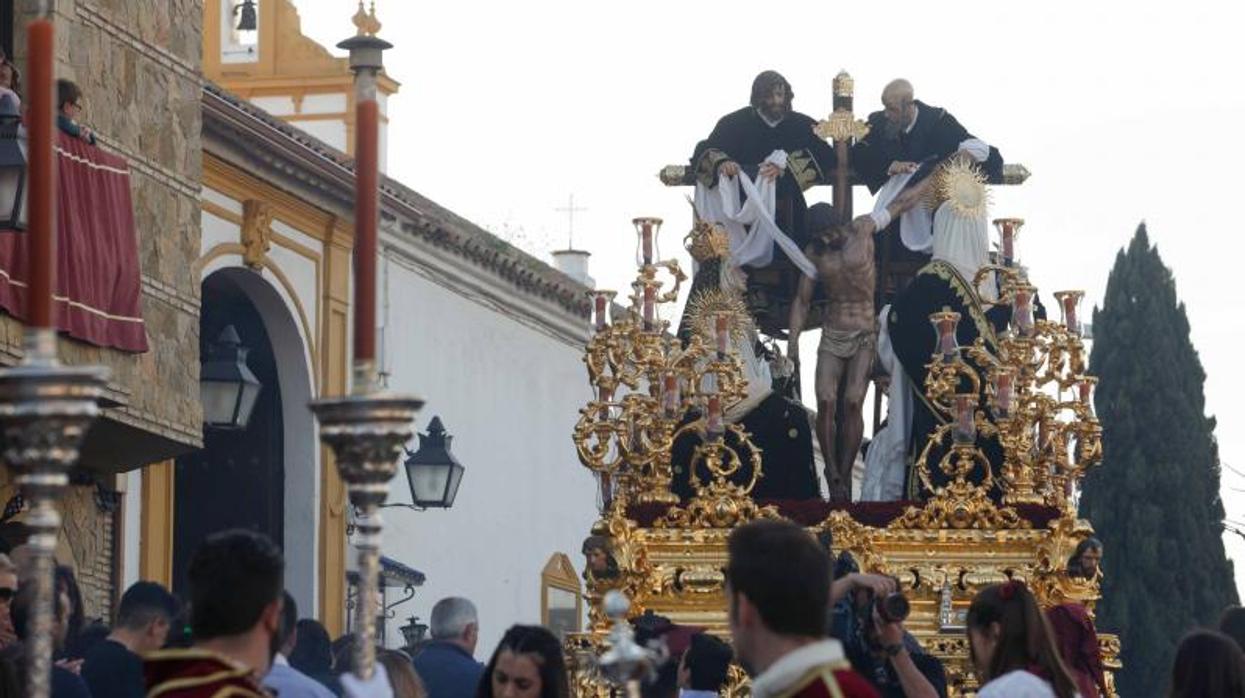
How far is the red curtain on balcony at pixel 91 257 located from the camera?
1448 centimetres

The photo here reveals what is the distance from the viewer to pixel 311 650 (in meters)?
10.7

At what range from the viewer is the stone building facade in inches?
597

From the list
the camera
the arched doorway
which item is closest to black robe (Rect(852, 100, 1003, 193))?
the arched doorway

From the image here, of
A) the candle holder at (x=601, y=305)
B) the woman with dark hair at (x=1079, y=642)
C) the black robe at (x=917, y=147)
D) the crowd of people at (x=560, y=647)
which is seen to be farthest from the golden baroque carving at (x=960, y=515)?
the woman with dark hair at (x=1079, y=642)

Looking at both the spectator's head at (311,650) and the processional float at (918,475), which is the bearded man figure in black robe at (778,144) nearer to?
the processional float at (918,475)

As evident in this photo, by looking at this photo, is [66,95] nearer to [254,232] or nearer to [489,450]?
[254,232]

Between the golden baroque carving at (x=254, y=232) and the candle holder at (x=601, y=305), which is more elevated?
the golden baroque carving at (x=254, y=232)

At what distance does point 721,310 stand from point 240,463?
25.7ft

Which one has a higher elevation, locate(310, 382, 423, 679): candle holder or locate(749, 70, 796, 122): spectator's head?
locate(749, 70, 796, 122): spectator's head

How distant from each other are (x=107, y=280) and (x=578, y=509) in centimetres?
1526

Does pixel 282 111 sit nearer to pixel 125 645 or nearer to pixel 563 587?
pixel 563 587

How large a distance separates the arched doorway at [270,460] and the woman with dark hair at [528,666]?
1436 cm

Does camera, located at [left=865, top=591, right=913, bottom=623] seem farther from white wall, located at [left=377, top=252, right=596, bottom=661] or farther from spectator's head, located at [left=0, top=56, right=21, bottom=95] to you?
white wall, located at [left=377, top=252, right=596, bottom=661]

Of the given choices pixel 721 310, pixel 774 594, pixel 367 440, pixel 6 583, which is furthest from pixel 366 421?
pixel 721 310
